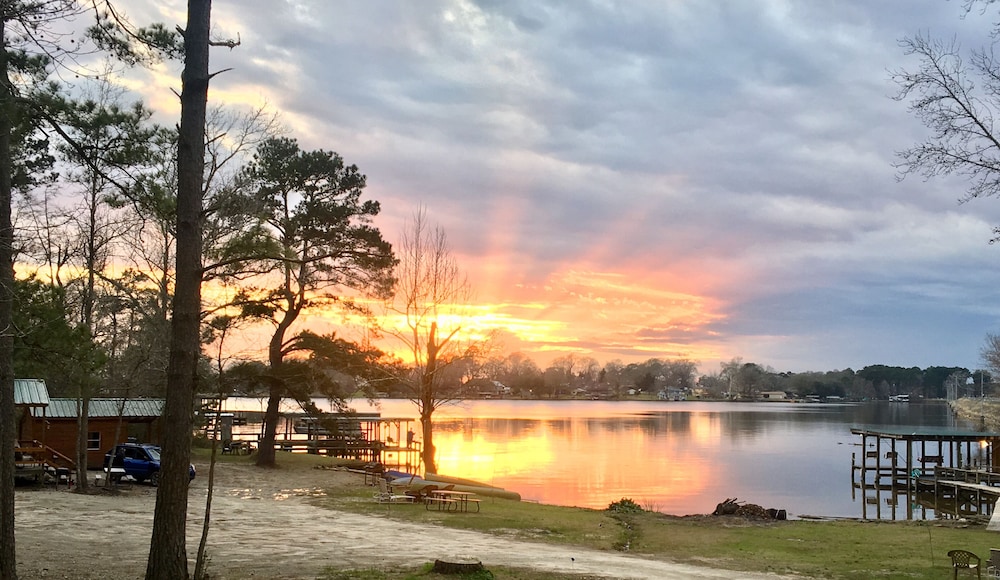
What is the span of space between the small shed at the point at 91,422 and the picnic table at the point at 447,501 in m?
12.5

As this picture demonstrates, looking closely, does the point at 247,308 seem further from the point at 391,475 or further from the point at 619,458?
the point at 619,458

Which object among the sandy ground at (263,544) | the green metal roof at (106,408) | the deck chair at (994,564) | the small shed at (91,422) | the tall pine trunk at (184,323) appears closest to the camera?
the tall pine trunk at (184,323)

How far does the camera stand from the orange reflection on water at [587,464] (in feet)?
123

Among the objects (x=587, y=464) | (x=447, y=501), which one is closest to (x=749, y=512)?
(x=447, y=501)

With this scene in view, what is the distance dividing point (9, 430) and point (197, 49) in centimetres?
573

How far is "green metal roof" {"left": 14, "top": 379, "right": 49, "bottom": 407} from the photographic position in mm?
26828

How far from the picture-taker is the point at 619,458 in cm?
5497

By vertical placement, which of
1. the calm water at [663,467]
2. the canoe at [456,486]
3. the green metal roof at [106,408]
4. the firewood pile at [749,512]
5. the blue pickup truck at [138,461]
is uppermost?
the green metal roof at [106,408]

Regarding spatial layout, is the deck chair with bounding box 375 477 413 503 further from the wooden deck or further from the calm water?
the calm water

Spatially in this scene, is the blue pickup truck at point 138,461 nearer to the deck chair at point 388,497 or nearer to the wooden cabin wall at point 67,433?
the wooden cabin wall at point 67,433

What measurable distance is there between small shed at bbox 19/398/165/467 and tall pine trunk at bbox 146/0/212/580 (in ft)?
69.6

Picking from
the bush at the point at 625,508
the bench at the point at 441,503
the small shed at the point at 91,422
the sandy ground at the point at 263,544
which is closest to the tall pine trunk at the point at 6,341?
the sandy ground at the point at 263,544

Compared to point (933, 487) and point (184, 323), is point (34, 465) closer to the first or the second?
point (184, 323)

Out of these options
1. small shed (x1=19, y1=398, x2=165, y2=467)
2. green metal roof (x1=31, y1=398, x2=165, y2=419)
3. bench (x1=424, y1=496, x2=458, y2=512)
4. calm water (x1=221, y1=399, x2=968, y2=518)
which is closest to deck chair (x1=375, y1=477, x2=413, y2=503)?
bench (x1=424, y1=496, x2=458, y2=512)
